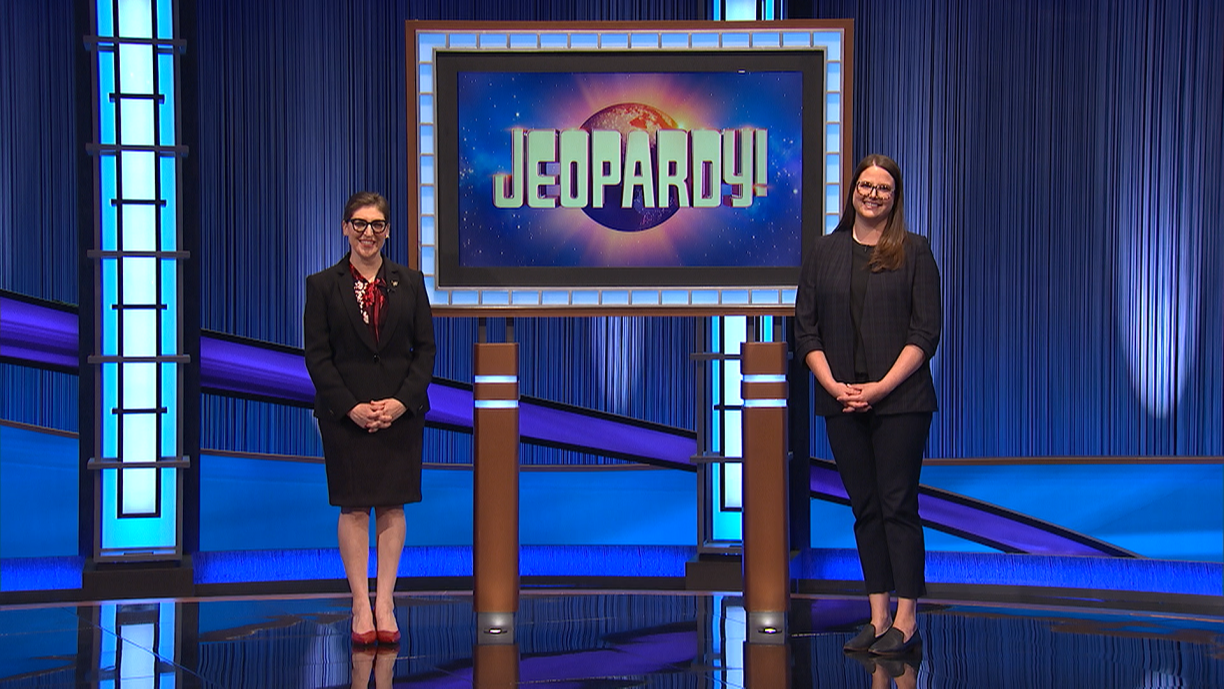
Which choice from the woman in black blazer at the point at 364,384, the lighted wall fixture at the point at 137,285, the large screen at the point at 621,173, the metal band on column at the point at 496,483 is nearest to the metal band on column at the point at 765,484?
the large screen at the point at 621,173

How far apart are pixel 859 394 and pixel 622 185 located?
1.09m

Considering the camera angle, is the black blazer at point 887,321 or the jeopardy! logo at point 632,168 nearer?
the black blazer at point 887,321

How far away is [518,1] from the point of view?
5262 millimetres

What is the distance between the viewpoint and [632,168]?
12.8 ft

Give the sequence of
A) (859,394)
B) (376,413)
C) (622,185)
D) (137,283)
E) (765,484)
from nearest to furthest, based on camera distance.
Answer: (859,394) < (376,413) < (765,484) < (622,185) < (137,283)

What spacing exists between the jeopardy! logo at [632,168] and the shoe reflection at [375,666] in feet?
4.70

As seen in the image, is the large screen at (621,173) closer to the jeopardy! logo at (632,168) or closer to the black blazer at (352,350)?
the jeopardy! logo at (632,168)

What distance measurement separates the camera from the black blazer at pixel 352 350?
11.4 ft

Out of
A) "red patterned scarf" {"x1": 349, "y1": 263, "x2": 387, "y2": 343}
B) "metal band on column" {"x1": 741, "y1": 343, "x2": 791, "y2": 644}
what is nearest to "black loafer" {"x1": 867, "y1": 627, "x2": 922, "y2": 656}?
"metal band on column" {"x1": 741, "y1": 343, "x2": 791, "y2": 644}

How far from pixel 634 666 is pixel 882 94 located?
Answer: 292cm

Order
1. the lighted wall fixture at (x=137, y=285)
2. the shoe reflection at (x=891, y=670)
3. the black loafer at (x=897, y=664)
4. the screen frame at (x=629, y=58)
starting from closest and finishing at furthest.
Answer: the shoe reflection at (x=891, y=670), the black loafer at (x=897, y=664), the screen frame at (x=629, y=58), the lighted wall fixture at (x=137, y=285)

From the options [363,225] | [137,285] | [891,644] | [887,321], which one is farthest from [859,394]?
[137,285]

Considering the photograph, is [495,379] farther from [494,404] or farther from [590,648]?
[590,648]

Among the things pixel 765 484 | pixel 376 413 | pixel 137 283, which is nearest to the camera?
pixel 376 413
